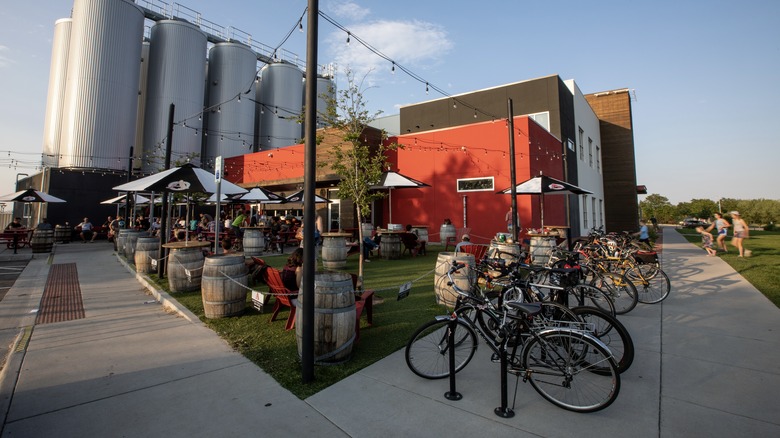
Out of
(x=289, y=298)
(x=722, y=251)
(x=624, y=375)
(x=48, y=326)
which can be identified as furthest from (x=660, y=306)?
(x=722, y=251)

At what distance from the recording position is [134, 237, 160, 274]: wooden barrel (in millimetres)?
9109

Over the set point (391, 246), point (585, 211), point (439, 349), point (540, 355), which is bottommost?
point (439, 349)

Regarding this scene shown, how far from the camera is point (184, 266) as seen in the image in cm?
681

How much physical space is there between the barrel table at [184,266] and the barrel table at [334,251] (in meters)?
3.42

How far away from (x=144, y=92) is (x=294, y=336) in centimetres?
3515

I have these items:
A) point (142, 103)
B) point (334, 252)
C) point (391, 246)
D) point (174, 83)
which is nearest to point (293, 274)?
point (334, 252)

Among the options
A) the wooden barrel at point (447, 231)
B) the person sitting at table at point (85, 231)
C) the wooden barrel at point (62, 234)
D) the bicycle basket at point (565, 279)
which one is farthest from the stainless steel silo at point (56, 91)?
the bicycle basket at point (565, 279)

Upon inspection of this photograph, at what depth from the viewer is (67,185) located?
Answer: 2244 cm

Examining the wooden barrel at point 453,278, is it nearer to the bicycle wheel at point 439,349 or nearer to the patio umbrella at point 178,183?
the bicycle wheel at point 439,349

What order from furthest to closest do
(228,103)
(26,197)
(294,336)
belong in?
(228,103) < (26,197) < (294,336)

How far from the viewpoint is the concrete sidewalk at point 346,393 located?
2672 mm

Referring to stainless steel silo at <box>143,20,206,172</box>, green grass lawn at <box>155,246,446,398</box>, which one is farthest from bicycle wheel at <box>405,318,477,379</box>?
stainless steel silo at <box>143,20,206,172</box>

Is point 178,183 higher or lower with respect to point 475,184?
lower

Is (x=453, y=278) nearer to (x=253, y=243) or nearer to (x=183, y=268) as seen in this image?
(x=183, y=268)
